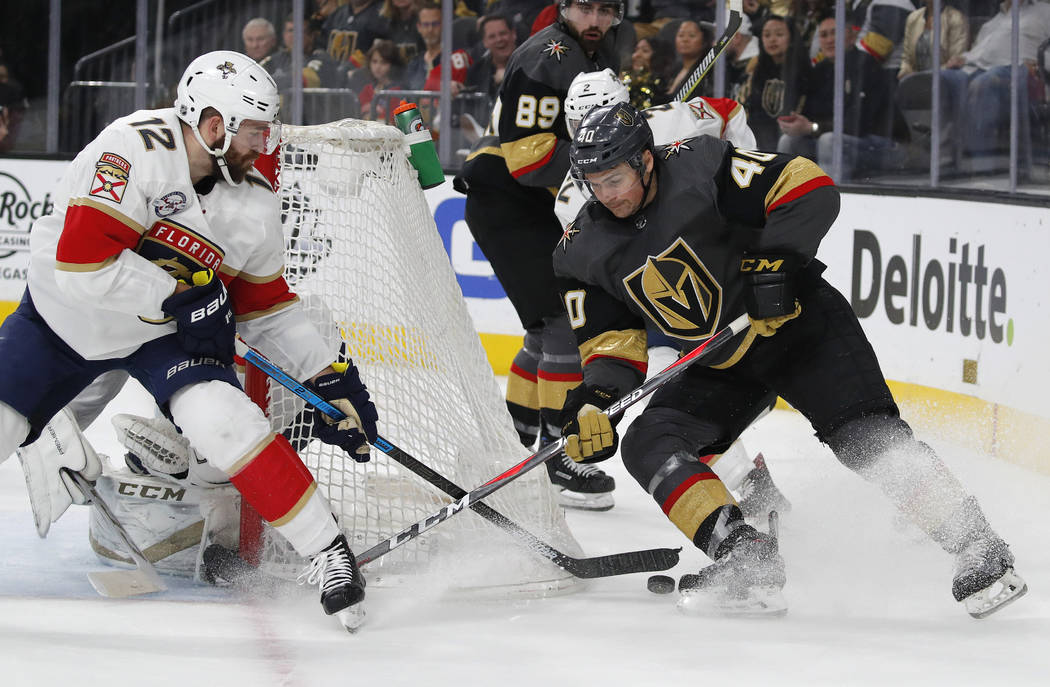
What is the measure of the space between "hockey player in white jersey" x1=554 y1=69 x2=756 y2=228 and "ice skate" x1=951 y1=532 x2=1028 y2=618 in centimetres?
115

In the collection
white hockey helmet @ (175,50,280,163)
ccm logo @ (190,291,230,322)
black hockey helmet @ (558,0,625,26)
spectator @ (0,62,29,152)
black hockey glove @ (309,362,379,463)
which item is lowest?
black hockey glove @ (309,362,379,463)

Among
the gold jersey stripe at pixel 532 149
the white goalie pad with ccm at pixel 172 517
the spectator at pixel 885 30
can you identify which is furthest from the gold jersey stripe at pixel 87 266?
the spectator at pixel 885 30

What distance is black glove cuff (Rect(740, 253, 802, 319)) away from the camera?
8.41ft

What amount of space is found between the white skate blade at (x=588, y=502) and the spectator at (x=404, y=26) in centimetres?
291

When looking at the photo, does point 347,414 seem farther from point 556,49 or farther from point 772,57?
point 772,57

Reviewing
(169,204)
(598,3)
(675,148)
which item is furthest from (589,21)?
(169,204)

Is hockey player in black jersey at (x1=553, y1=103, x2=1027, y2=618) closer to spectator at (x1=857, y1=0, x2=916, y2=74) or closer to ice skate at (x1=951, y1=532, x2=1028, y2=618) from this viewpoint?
ice skate at (x1=951, y1=532, x2=1028, y2=618)

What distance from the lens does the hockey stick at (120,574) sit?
274cm

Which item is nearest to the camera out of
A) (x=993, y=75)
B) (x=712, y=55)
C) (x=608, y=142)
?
(x=608, y=142)

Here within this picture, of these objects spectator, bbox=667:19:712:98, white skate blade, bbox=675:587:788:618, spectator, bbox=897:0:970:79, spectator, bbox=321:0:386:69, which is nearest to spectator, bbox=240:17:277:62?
spectator, bbox=321:0:386:69

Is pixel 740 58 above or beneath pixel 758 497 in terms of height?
above

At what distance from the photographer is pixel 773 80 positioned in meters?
5.34

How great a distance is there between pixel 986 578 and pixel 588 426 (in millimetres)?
775

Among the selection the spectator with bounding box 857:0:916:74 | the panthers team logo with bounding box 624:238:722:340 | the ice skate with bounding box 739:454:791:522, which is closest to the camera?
the panthers team logo with bounding box 624:238:722:340
